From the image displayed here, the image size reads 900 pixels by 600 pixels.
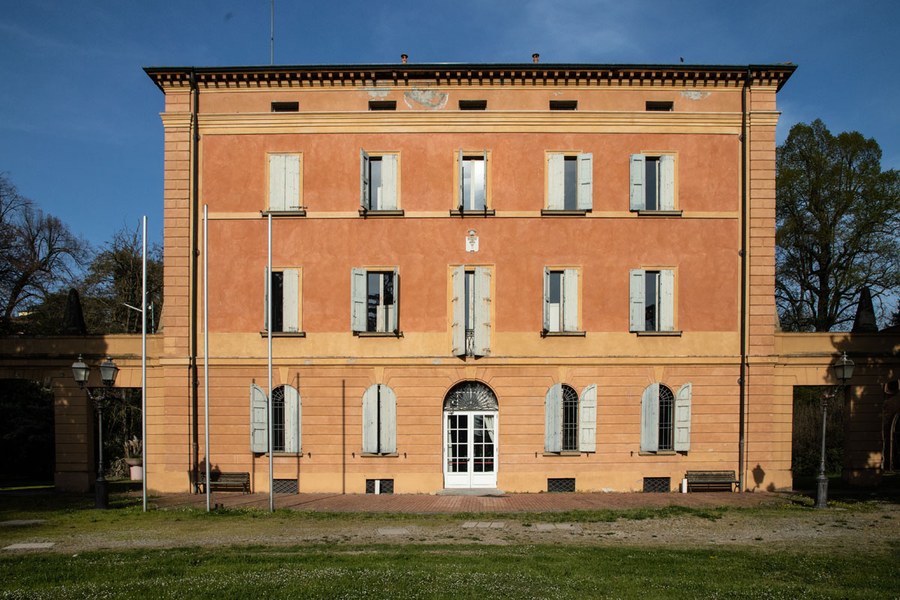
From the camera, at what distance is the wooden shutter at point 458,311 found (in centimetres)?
1928

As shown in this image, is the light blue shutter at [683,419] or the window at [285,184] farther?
the window at [285,184]

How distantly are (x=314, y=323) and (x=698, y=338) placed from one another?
1132 cm

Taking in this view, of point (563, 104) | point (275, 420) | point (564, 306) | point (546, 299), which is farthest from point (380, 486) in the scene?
point (563, 104)

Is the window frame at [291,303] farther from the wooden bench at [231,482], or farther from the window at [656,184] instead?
the window at [656,184]

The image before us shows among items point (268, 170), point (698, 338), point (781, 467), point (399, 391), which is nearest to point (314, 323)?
point (399, 391)

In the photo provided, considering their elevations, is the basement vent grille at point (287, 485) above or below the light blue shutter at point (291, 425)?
below

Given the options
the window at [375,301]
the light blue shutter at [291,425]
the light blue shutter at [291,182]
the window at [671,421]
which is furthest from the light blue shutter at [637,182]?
the light blue shutter at [291,425]

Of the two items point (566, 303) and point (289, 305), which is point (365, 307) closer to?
point (289, 305)

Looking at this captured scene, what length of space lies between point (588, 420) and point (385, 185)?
906 cm

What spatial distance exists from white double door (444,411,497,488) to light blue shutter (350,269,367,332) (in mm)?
3658

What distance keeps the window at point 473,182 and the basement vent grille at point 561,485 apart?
8.16 metres

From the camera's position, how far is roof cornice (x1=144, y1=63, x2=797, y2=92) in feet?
64.3

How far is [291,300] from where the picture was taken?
19.6 metres

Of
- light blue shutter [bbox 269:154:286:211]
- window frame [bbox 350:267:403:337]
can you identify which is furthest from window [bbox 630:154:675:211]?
light blue shutter [bbox 269:154:286:211]
